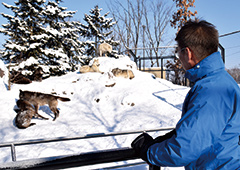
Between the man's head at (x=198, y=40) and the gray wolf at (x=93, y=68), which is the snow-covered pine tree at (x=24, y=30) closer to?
the gray wolf at (x=93, y=68)

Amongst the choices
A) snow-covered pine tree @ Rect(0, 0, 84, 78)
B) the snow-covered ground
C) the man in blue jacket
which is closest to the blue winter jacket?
the man in blue jacket

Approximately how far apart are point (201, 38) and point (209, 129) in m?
0.50

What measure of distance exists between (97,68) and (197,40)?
10661mm

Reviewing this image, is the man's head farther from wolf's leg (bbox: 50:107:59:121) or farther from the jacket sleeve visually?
wolf's leg (bbox: 50:107:59:121)

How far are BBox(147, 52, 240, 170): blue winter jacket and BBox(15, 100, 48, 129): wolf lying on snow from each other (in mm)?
6511

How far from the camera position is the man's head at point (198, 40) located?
3.27 feet

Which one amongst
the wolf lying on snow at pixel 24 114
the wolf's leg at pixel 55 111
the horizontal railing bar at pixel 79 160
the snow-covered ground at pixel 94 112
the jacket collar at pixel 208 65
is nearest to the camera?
the jacket collar at pixel 208 65

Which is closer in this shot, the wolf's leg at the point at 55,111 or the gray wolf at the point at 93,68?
the wolf's leg at the point at 55,111

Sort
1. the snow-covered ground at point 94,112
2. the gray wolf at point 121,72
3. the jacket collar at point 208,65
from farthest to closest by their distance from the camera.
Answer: the gray wolf at point 121,72 < the snow-covered ground at point 94,112 < the jacket collar at point 208,65

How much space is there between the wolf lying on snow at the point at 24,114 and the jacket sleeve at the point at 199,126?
662 centimetres

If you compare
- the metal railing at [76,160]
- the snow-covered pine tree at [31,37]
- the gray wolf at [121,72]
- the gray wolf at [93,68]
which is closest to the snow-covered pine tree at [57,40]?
the snow-covered pine tree at [31,37]

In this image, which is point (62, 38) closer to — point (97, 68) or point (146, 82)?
point (97, 68)

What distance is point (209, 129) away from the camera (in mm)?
837

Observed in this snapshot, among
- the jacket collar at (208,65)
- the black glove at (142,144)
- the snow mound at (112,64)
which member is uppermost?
the snow mound at (112,64)
